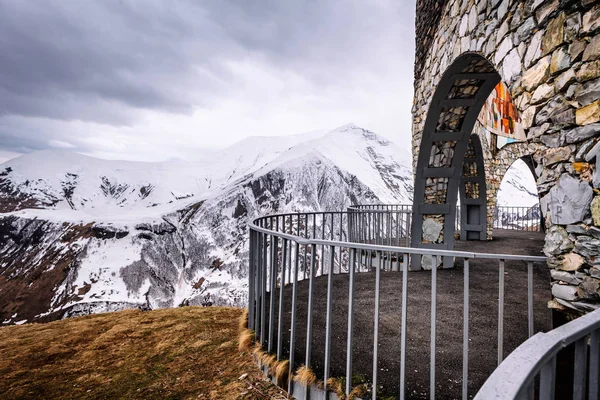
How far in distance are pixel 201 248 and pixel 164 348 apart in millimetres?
53613

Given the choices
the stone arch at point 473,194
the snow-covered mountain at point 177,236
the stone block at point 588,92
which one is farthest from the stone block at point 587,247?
the snow-covered mountain at point 177,236

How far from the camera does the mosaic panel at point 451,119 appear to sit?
4.93 metres

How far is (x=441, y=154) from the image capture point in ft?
17.9

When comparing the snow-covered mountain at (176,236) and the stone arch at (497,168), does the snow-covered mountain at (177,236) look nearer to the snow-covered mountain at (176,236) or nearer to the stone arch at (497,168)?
the snow-covered mountain at (176,236)

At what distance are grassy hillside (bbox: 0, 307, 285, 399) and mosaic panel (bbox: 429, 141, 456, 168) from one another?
14.3 ft

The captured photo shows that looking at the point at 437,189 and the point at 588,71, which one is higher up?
the point at 588,71

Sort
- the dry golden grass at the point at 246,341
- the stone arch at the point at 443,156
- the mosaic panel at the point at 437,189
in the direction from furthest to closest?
the mosaic panel at the point at 437,189
the stone arch at the point at 443,156
the dry golden grass at the point at 246,341

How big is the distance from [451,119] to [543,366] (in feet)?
16.5

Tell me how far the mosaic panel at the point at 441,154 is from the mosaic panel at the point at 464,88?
93 centimetres

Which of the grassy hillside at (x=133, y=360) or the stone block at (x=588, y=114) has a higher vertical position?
the stone block at (x=588, y=114)

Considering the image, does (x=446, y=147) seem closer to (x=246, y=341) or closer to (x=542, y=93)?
(x=542, y=93)

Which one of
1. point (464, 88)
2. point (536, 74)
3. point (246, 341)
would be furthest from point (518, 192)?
point (246, 341)

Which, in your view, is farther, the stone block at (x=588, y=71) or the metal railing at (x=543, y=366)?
the stone block at (x=588, y=71)

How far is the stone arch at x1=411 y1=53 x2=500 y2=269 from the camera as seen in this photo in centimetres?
457
